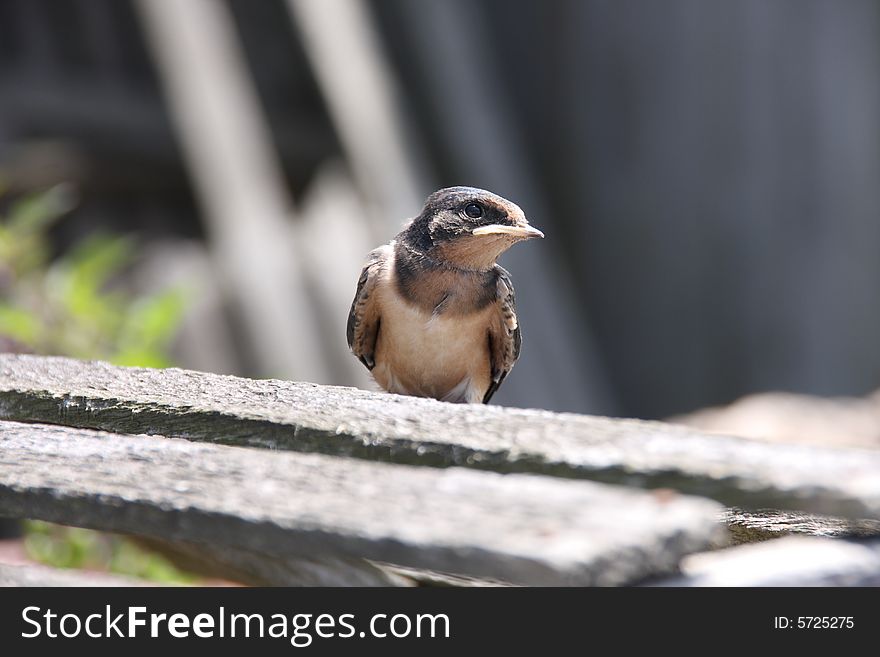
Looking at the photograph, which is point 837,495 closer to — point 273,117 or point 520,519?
point 520,519

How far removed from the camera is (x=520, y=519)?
1475 millimetres

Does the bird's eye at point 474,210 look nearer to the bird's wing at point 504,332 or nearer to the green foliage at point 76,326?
the bird's wing at point 504,332

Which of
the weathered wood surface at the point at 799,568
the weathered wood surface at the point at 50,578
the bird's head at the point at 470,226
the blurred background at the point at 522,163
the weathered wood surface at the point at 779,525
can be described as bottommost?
the weathered wood surface at the point at 799,568

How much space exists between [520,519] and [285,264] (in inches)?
202

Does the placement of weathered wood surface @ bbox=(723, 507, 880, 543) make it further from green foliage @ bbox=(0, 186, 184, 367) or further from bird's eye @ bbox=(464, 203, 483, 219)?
green foliage @ bbox=(0, 186, 184, 367)

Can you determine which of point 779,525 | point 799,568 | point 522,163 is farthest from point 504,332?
point 522,163

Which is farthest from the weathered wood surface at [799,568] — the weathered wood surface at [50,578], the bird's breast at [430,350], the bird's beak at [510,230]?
the bird's breast at [430,350]

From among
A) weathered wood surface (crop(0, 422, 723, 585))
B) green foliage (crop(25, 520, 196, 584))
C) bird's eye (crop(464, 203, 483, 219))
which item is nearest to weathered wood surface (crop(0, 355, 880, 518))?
weathered wood surface (crop(0, 422, 723, 585))

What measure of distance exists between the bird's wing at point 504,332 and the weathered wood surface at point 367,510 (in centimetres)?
196

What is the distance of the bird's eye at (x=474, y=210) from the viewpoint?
3.61 m

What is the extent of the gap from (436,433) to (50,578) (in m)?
0.68

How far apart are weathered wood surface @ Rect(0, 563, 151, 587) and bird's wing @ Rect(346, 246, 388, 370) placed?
6.76ft

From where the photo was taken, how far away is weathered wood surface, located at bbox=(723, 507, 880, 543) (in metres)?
1.94
